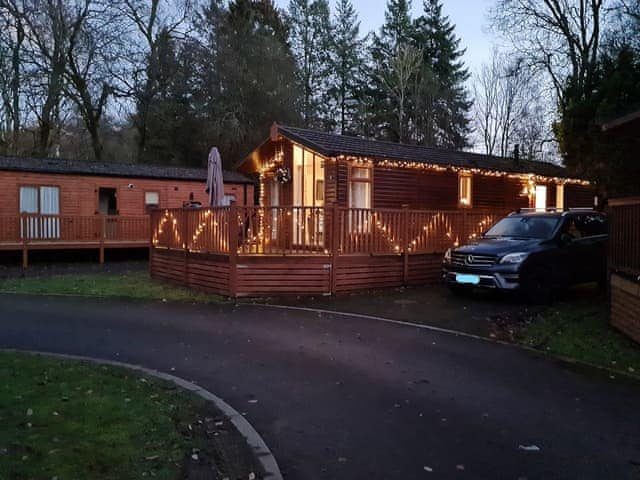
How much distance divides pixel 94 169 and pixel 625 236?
19993mm

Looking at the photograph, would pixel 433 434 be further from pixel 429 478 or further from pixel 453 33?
pixel 453 33

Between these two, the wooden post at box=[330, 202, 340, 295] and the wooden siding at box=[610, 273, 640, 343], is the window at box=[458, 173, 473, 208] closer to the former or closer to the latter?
the wooden post at box=[330, 202, 340, 295]

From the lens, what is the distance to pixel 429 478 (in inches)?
146

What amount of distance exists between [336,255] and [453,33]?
121 feet

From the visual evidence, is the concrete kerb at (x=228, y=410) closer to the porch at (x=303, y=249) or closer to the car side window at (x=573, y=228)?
the porch at (x=303, y=249)

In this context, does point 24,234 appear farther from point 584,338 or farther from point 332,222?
point 584,338

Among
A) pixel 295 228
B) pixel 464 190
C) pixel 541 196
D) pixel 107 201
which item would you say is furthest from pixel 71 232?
pixel 541 196

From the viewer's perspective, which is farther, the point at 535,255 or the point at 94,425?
the point at 535,255

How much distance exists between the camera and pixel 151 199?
23.6m

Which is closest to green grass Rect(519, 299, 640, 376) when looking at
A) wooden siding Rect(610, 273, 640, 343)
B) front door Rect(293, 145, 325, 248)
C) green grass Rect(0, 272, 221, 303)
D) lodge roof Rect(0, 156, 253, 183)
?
wooden siding Rect(610, 273, 640, 343)

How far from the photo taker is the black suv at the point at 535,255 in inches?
420

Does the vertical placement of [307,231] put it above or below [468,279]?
above

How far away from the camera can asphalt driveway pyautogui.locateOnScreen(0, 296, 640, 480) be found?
4.02 metres

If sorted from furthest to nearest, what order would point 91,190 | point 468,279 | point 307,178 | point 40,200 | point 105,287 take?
1. point 91,190
2. point 40,200
3. point 307,178
4. point 105,287
5. point 468,279
